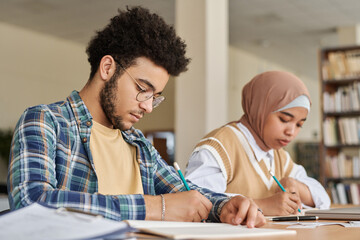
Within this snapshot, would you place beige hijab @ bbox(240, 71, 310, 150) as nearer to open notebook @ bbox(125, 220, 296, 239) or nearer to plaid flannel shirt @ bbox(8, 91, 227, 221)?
plaid flannel shirt @ bbox(8, 91, 227, 221)

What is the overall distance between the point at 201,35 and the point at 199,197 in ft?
10.9

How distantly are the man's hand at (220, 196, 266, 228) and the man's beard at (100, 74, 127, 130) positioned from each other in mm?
380

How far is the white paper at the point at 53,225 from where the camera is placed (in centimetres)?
71

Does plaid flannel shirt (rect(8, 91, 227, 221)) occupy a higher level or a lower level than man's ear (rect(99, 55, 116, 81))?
lower

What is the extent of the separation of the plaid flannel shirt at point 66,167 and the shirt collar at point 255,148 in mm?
613

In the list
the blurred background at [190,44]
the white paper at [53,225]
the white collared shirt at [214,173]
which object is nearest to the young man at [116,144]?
the white paper at [53,225]

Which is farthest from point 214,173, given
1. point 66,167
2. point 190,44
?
point 190,44

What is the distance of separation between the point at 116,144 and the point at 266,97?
0.95m

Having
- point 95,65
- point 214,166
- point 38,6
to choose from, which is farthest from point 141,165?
point 38,6

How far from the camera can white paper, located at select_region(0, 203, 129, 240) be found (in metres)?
0.71

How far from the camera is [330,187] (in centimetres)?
513

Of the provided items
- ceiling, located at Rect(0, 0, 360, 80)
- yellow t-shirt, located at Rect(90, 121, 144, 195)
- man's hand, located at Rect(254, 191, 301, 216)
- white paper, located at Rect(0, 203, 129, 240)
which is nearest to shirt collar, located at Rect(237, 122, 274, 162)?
man's hand, located at Rect(254, 191, 301, 216)

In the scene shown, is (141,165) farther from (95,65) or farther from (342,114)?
(342,114)

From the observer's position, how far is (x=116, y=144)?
4.51 feet
